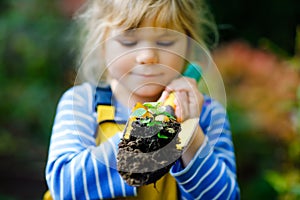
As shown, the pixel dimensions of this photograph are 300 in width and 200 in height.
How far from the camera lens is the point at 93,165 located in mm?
1071

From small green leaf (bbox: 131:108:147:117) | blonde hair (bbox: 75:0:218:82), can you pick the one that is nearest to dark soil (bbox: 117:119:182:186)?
small green leaf (bbox: 131:108:147:117)

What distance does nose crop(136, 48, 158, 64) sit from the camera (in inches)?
37.0

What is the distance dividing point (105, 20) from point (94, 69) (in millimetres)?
129

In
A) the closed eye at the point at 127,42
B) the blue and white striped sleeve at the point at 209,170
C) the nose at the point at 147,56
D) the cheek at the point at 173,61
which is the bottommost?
the blue and white striped sleeve at the point at 209,170

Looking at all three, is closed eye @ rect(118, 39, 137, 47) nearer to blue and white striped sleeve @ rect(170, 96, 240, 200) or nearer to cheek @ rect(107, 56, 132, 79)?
cheek @ rect(107, 56, 132, 79)

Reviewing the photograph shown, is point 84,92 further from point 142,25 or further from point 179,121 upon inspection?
point 179,121

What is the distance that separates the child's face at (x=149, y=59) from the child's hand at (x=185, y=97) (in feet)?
0.04

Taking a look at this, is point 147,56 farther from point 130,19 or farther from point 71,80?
point 71,80

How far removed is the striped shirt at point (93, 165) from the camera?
1073 millimetres

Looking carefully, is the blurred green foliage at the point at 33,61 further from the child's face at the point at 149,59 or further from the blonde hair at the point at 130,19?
the child's face at the point at 149,59

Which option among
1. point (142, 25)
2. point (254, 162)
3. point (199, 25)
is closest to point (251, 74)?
point (254, 162)

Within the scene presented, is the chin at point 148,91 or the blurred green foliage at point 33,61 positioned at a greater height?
the blurred green foliage at point 33,61

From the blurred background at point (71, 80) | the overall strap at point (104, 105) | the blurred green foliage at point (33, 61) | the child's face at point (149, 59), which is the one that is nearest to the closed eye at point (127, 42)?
the child's face at point (149, 59)

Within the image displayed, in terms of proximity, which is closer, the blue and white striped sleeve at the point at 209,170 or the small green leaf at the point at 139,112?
the small green leaf at the point at 139,112
